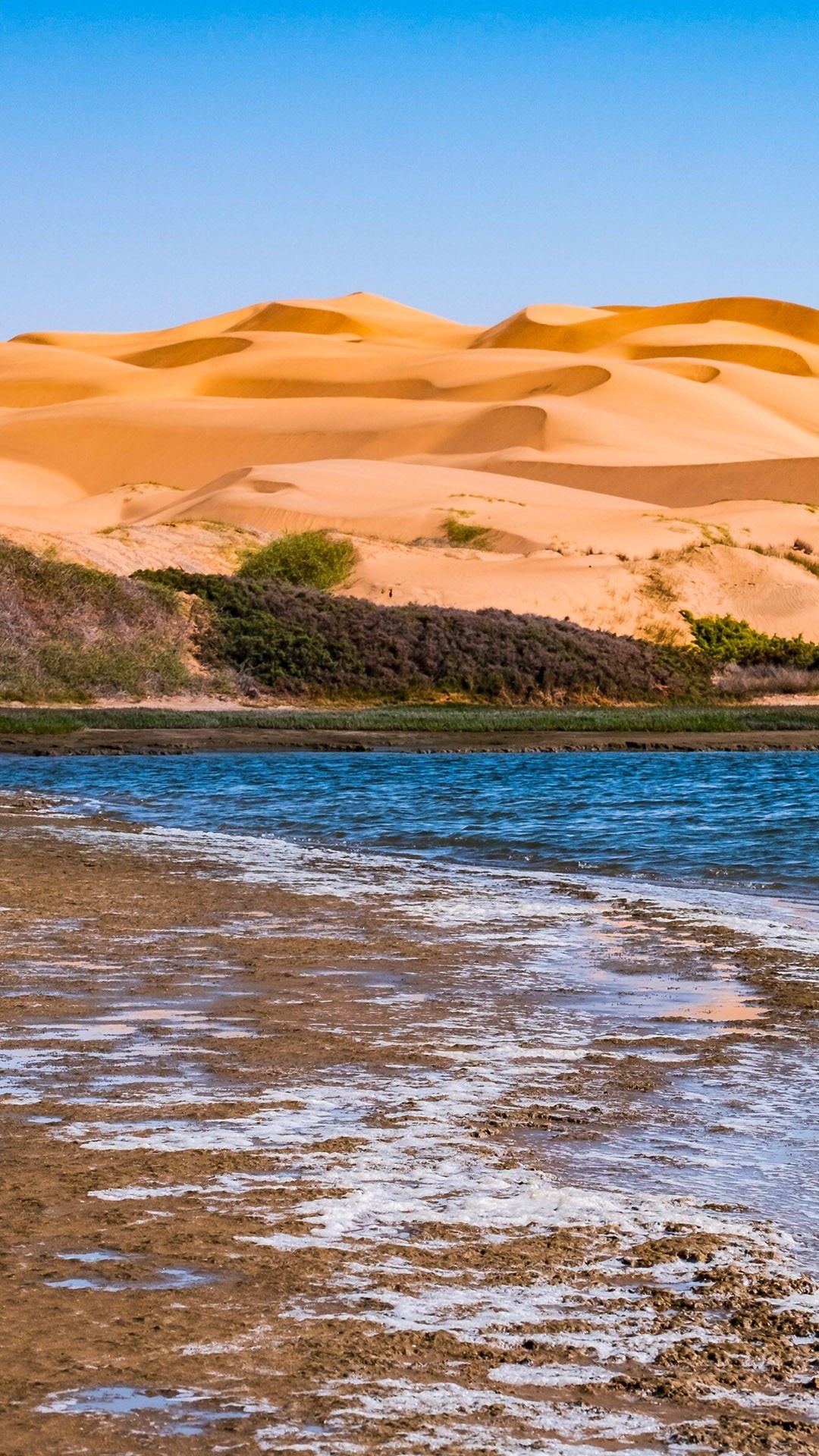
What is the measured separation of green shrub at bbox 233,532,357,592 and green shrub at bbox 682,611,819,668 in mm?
9601

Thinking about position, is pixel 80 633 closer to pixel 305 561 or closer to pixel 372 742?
pixel 372 742

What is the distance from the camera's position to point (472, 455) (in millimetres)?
90812

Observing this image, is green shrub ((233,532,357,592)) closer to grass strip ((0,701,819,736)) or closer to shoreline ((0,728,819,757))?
grass strip ((0,701,819,736))

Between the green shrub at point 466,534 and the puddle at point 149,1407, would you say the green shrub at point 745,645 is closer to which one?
the green shrub at point 466,534

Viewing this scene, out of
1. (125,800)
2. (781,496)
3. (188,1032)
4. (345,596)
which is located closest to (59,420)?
(781,496)

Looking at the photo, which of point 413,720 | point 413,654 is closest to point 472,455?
point 413,654

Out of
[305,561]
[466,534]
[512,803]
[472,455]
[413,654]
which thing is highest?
[472,455]

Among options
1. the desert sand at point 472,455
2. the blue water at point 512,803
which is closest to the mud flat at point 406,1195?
the blue water at point 512,803

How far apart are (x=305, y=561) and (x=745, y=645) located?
1246cm

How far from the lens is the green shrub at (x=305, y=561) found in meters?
47.2

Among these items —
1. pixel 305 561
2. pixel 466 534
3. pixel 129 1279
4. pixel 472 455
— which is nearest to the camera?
pixel 129 1279

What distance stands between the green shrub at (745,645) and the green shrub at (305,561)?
9601 mm

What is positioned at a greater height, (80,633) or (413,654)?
(80,633)

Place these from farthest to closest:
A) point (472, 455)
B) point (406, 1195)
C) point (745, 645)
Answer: point (472, 455), point (745, 645), point (406, 1195)
